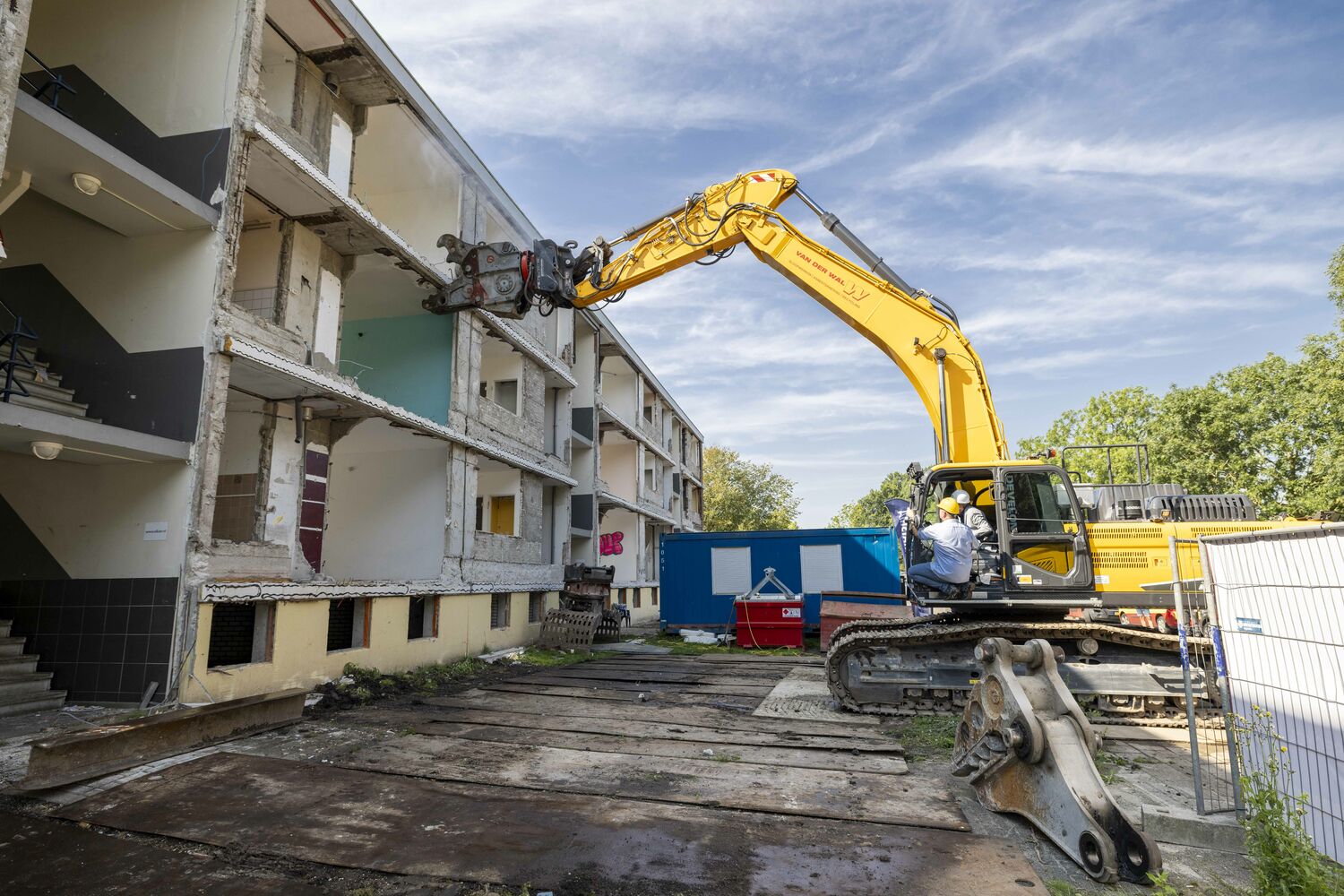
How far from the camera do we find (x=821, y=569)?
1842 cm

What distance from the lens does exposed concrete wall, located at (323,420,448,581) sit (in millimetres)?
13742

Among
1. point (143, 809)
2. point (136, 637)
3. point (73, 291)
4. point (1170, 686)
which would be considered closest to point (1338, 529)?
point (1170, 686)

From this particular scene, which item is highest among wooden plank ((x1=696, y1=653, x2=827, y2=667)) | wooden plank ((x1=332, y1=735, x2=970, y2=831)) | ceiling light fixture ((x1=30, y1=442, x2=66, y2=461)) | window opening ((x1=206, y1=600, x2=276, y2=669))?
ceiling light fixture ((x1=30, y1=442, x2=66, y2=461))

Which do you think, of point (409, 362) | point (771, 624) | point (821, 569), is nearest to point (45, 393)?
point (409, 362)

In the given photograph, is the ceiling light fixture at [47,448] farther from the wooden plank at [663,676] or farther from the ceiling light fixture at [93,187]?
Answer: the wooden plank at [663,676]

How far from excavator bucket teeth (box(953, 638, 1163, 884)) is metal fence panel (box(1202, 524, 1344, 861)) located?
0.85 m

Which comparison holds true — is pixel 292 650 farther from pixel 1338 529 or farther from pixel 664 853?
pixel 1338 529

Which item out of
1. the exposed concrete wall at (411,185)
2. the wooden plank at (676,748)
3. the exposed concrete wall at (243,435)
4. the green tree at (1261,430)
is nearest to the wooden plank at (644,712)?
the wooden plank at (676,748)

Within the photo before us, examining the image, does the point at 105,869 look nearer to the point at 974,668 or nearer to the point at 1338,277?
the point at 974,668

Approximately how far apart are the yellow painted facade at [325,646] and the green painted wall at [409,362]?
13.0 feet

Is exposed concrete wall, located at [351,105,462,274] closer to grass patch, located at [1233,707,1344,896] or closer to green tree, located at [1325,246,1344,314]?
grass patch, located at [1233,707,1344,896]

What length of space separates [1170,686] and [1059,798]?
4832 millimetres

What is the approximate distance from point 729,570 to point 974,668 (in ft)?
34.7

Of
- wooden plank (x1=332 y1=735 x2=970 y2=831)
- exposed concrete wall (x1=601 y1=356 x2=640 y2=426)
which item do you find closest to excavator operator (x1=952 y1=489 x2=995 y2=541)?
wooden plank (x1=332 y1=735 x2=970 y2=831)
